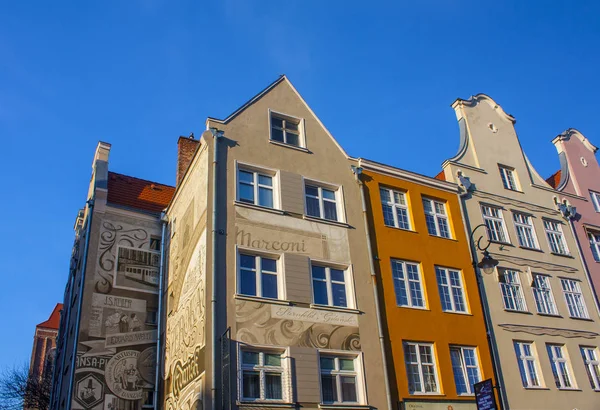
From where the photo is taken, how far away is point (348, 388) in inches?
712

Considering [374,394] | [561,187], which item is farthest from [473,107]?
[374,394]

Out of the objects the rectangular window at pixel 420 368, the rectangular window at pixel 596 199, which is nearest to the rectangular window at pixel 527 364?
the rectangular window at pixel 420 368

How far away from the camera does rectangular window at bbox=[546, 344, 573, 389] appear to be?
22.9 m

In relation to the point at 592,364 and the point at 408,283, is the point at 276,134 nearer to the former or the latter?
the point at 408,283

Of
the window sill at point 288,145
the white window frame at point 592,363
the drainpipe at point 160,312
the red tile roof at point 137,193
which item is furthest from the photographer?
the red tile roof at point 137,193

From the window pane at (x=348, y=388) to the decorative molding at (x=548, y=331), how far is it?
7704 mm

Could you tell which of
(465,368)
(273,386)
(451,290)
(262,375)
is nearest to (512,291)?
(451,290)

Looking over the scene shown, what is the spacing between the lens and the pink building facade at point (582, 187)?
28.6m

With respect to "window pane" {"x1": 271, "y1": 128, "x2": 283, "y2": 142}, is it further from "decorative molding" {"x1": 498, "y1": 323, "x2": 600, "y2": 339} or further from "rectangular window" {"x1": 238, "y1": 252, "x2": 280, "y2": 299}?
"decorative molding" {"x1": 498, "y1": 323, "x2": 600, "y2": 339}

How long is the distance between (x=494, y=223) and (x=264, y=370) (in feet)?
45.8

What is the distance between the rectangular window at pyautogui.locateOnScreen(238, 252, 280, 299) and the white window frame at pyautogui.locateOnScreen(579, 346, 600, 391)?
1430cm

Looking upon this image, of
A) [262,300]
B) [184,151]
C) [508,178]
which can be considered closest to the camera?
[262,300]

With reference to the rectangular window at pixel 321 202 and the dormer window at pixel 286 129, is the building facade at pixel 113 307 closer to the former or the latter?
the dormer window at pixel 286 129

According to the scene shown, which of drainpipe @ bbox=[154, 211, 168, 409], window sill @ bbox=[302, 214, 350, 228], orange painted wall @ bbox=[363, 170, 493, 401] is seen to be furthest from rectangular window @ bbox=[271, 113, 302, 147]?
drainpipe @ bbox=[154, 211, 168, 409]
